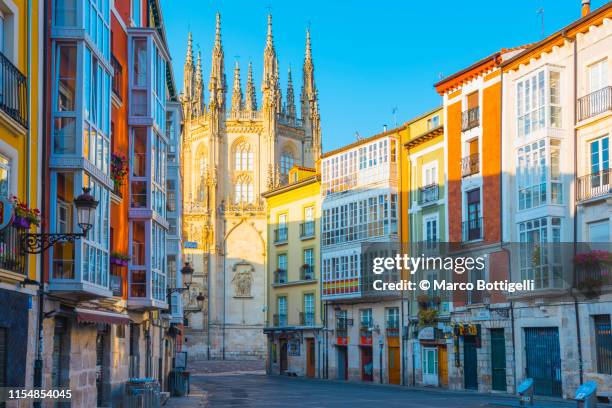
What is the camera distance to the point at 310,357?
5384cm

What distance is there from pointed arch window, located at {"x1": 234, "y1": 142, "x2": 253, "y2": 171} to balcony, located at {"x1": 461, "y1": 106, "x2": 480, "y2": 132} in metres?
55.4

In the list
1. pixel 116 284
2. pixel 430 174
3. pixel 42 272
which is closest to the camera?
pixel 42 272

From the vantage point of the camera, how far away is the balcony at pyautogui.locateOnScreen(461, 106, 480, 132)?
36.8 meters

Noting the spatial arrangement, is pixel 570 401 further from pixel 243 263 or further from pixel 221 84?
pixel 221 84

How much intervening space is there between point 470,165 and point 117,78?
60.4 feet

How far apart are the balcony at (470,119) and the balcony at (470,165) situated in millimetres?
1227

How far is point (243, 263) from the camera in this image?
8956 centimetres

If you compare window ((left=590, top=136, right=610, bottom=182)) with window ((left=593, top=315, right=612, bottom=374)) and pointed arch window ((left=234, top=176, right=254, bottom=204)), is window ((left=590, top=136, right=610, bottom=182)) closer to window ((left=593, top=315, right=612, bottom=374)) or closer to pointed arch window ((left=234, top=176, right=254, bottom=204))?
window ((left=593, top=315, right=612, bottom=374))

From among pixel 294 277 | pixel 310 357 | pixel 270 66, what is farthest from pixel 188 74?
pixel 310 357

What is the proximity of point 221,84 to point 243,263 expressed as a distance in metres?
18.9

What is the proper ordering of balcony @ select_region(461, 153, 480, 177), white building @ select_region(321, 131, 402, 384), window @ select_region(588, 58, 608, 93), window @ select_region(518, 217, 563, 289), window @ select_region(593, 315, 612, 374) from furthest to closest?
white building @ select_region(321, 131, 402, 384)
balcony @ select_region(461, 153, 480, 177)
window @ select_region(518, 217, 563, 289)
window @ select_region(588, 58, 608, 93)
window @ select_region(593, 315, 612, 374)

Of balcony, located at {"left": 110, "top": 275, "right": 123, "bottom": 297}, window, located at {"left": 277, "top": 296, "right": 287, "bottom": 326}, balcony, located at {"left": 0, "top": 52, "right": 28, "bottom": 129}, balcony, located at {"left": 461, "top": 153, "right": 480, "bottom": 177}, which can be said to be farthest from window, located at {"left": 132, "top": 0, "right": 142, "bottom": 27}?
window, located at {"left": 277, "top": 296, "right": 287, "bottom": 326}

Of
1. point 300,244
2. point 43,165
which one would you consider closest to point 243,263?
point 300,244

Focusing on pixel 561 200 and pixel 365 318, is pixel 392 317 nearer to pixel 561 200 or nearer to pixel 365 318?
pixel 365 318
